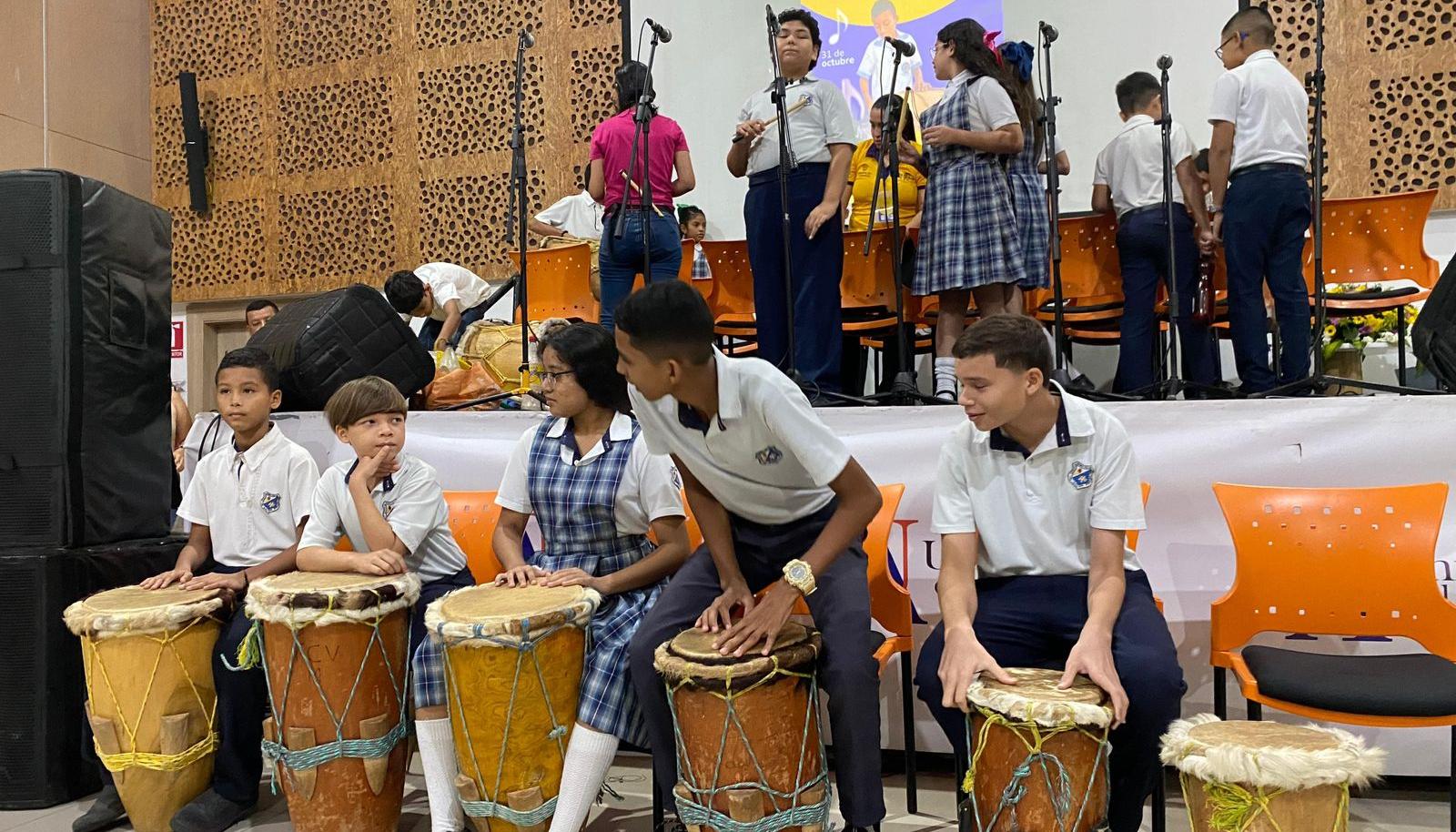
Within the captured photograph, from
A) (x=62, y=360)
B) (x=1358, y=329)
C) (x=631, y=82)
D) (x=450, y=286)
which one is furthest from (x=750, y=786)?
(x=450, y=286)

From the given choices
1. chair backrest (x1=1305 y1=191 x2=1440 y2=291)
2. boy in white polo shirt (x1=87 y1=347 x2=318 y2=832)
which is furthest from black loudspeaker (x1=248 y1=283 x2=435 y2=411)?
chair backrest (x1=1305 y1=191 x2=1440 y2=291)

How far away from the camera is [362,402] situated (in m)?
2.80

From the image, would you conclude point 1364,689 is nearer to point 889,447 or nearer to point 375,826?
point 889,447

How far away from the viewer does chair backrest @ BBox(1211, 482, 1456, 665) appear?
2488mm

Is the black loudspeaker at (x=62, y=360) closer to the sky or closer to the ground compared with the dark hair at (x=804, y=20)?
closer to the ground

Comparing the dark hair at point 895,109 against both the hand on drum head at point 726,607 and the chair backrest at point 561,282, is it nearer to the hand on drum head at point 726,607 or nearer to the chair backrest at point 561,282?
the chair backrest at point 561,282

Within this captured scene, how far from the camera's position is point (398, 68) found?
310 inches

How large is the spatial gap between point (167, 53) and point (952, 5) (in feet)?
20.6

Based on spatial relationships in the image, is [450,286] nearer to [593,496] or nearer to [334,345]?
[334,345]

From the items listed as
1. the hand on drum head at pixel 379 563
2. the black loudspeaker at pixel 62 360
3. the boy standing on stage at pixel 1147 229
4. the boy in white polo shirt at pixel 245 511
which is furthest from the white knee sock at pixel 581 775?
the boy standing on stage at pixel 1147 229

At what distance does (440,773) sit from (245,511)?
3.51ft

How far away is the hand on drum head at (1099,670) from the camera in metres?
1.88

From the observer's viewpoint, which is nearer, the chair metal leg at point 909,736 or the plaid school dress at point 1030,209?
the chair metal leg at point 909,736

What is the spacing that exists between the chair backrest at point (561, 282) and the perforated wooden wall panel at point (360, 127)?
8.20 ft
